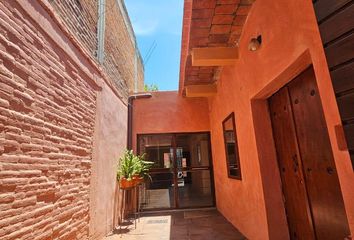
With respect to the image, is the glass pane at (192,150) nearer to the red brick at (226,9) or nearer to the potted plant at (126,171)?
the potted plant at (126,171)

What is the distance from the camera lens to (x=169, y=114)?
6055 millimetres

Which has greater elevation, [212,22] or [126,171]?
[212,22]

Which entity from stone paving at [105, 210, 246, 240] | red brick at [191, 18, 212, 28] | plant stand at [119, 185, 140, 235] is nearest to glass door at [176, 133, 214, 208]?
stone paving at [105, 210, 246, 240]

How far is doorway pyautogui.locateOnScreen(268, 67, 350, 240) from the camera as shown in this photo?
1.78m

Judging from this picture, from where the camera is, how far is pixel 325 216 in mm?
1875

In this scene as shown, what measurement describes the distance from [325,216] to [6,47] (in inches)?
120

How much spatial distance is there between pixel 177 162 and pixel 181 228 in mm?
2094

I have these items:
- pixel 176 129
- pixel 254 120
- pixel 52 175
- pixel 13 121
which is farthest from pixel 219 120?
pixel 13 121

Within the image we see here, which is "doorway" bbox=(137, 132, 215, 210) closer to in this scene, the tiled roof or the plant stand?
the plant stand

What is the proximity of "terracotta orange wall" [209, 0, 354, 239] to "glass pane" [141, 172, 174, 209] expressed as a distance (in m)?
2.27

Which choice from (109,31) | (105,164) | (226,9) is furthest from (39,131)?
(109,31)

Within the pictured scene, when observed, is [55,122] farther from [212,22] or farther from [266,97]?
[266,97]

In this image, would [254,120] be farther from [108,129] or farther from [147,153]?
[147,153]

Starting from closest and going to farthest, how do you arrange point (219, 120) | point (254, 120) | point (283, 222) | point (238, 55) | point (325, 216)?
point (325, 216)
point (283, 222)
point (254, 120)
point (238, 55)
point (219, 120)
